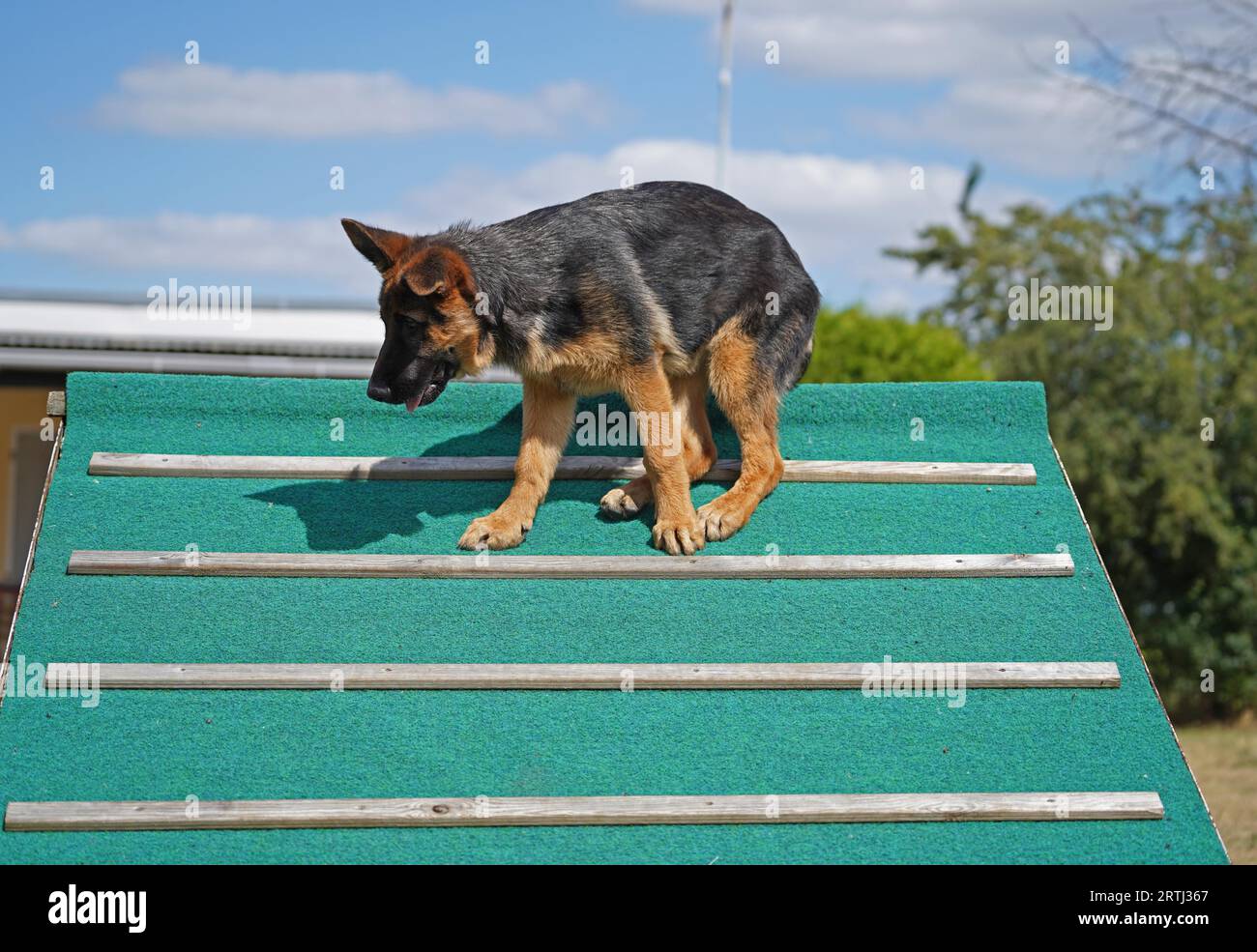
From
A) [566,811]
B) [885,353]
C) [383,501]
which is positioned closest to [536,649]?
[566,811]

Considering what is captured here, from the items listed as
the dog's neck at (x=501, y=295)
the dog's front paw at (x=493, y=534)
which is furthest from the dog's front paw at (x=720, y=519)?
the dog's neck at (x=501, y=295)

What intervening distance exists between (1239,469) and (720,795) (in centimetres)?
1085

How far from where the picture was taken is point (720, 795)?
4.45 meters

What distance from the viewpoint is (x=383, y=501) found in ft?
19.1

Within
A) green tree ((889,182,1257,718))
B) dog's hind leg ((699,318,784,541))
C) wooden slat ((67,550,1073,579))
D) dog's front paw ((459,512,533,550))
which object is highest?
dog's hind leg ((699,318,784,541))

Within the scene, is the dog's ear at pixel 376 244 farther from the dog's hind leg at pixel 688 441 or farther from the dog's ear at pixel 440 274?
the dog's hind leg at pixel 688 441

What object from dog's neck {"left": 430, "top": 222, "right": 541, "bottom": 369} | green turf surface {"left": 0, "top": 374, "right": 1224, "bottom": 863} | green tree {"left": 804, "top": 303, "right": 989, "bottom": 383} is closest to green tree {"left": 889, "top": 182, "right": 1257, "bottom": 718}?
green tree {"left": 804, "top": 303, "right": 989, "bottom": 383}

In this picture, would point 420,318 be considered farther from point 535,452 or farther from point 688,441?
point 688,441

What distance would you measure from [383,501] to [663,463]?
4.32 ft

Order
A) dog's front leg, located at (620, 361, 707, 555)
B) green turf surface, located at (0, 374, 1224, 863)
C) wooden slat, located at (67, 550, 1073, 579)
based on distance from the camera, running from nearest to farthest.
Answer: green turf surface, located at (0, 374, 1224, 863), wooden slat, located at (67, 550, 1073, 579), dog's front leg, located at (620, 361, 707, 555)

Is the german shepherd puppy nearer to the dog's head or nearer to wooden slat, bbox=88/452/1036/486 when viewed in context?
the dog's head

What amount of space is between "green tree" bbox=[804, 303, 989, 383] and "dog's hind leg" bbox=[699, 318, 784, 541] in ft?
17.0

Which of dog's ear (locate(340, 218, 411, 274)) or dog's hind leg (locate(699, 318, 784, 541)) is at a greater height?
dog's ear (locate(340, 218, 411, 274))

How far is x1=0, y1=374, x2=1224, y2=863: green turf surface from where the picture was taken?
440 cm
